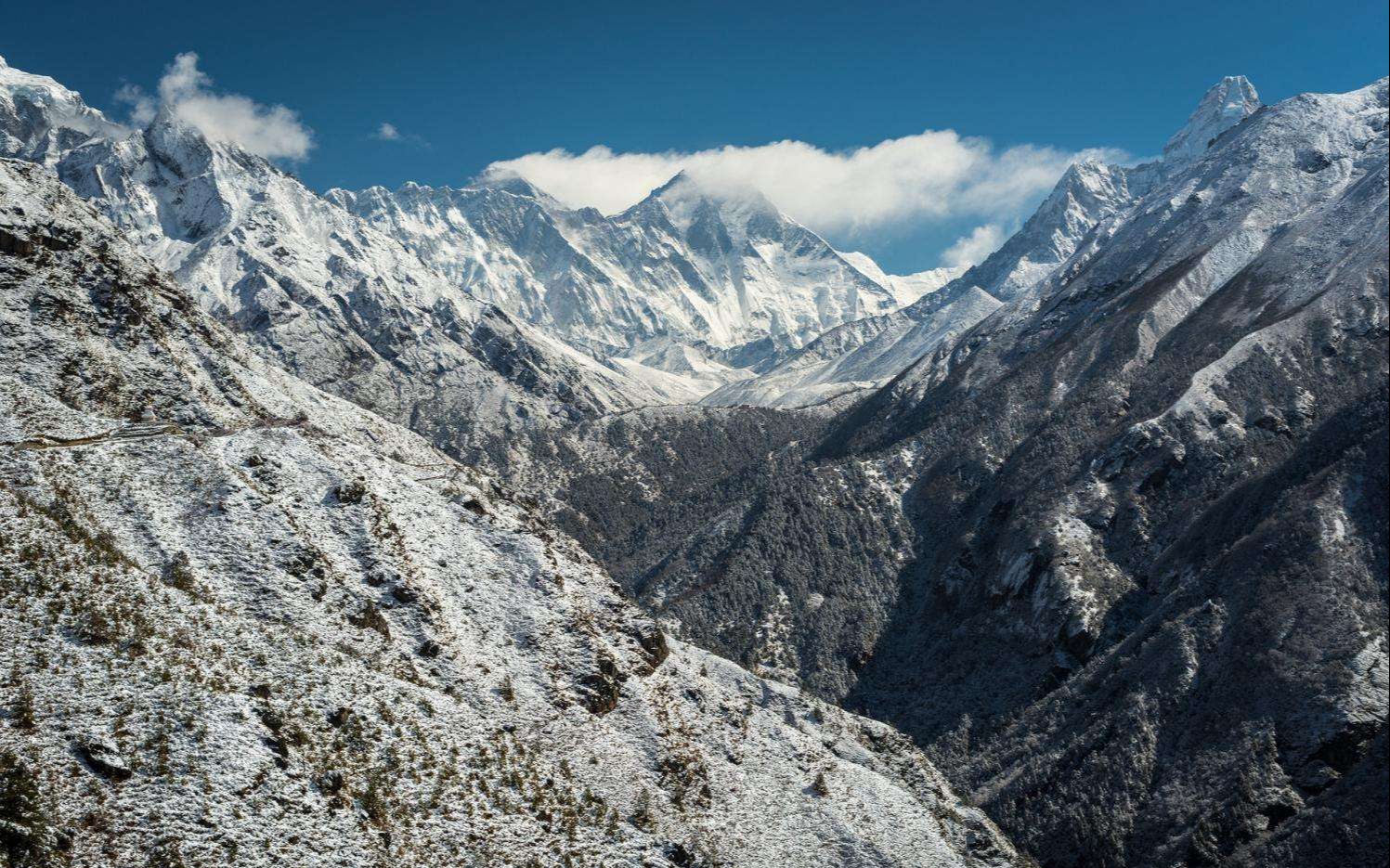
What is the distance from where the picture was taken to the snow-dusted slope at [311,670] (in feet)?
186

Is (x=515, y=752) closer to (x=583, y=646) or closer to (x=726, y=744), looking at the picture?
(x=583, y=646)

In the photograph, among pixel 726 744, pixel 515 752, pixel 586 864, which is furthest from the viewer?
pixel 726 744

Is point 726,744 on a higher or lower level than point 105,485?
lower

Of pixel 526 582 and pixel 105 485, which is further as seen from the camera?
pixel 526 582

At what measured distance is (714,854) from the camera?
79.2 m

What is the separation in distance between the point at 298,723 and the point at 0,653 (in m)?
18.6

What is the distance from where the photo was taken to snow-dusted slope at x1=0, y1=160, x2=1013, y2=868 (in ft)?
186

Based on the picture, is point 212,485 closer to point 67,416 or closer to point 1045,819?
point 67,416

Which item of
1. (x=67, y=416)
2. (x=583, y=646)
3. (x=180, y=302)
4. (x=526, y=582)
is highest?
(x=180, y=302)

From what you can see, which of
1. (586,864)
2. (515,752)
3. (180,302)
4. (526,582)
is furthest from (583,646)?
(180,302)

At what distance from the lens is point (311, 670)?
69750mm

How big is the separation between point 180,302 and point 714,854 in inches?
3965

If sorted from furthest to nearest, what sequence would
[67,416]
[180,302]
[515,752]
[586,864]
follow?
[180,302]
[67,416]
[515,752]
[586,864]

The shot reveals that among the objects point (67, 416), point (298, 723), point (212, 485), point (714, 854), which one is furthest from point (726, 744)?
point (67, 416)
